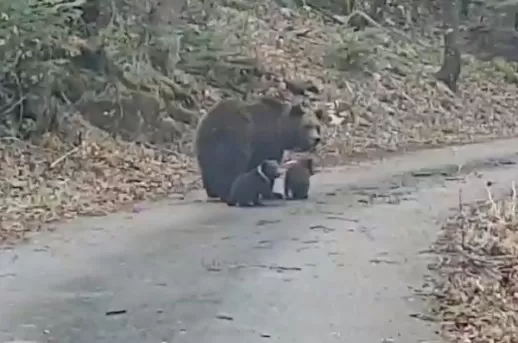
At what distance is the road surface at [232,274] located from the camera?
6.02m

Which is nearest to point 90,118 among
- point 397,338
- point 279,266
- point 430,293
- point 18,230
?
point 18,230

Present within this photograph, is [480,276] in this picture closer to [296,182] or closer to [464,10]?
[296,182]

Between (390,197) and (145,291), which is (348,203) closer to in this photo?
(390,197)

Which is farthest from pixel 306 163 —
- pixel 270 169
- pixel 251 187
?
pixel 251 187

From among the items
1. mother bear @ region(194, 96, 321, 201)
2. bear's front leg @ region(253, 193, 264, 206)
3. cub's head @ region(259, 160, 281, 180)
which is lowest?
bear's front leg @ region(253, 193, 264, 206)

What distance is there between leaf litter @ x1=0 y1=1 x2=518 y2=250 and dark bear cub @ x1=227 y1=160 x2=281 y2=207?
1.06 meters

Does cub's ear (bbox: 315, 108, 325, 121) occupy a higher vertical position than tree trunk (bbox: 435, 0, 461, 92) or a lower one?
lower

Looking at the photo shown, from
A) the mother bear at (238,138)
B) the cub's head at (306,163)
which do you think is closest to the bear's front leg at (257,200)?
the mother bear at (238,138)

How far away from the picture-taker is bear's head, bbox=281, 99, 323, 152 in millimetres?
12070

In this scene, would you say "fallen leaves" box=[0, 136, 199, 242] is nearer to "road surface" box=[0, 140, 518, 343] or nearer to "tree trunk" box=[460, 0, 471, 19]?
"road surface" box=[0, 140, 518, 343]

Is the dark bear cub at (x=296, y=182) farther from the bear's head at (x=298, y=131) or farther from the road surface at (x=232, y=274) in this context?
the bear's head at (x=298, y=131)

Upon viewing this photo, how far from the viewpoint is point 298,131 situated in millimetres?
12195

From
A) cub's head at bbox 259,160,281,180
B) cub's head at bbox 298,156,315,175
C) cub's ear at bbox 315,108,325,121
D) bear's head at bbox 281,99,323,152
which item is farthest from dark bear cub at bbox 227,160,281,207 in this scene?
cub's ear at bbox 315,108,325,121

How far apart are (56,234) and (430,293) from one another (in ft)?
11.7
